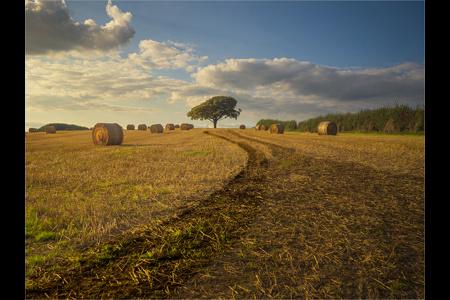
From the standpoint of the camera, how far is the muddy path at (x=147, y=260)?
2.23m

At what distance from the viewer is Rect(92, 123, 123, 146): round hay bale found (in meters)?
17.6

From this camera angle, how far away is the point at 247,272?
8.01 feet

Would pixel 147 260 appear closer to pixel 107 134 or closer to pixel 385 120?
pixel 107 134

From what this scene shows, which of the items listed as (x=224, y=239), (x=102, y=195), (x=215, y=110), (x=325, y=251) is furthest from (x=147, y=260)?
(x=215, y=110)

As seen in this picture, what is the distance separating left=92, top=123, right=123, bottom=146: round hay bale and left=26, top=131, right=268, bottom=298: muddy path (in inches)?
629

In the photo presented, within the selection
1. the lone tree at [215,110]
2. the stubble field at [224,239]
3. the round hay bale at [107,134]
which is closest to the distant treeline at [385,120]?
the stubble field at [224,239]

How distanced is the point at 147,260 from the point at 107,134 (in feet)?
56.5

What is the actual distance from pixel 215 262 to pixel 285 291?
0.85m

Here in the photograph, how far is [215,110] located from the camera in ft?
273

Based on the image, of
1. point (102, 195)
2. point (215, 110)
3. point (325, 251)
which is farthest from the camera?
point (215, 110)

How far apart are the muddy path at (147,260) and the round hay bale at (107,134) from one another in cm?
1598
